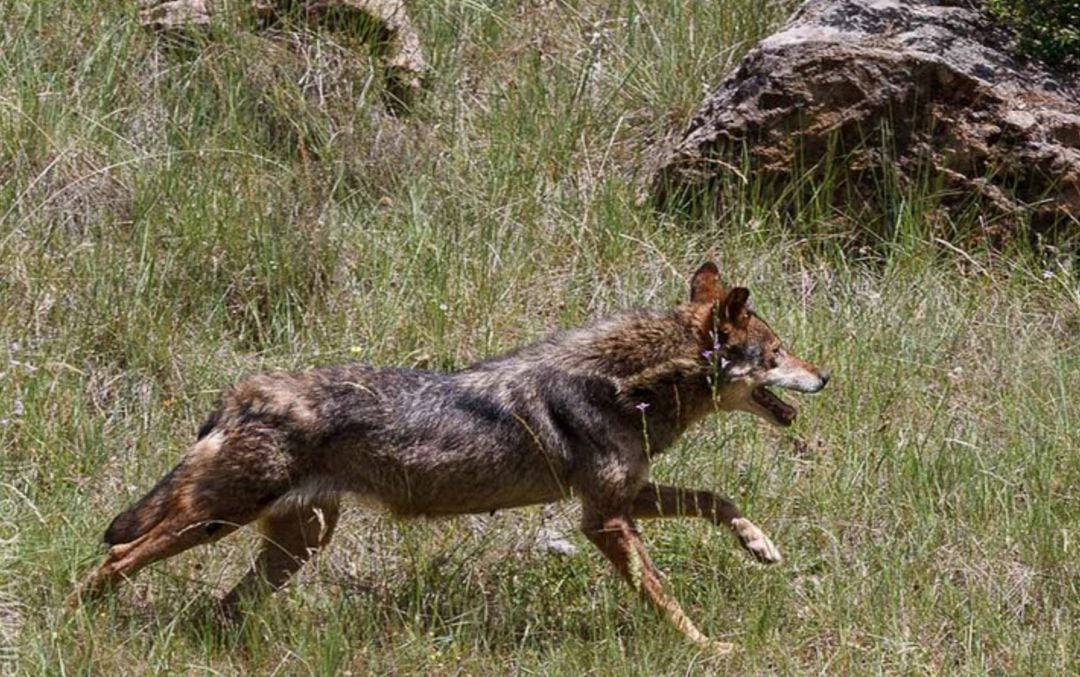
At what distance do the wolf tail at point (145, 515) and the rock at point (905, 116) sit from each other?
3.68 m

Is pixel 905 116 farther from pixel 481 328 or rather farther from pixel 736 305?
pixel 736 305

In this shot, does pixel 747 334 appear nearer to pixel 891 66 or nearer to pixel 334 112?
pixel 891 66

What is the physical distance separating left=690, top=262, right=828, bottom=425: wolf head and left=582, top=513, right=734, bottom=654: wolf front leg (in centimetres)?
67

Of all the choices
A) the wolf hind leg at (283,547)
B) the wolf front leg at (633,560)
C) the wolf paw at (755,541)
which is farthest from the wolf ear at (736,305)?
the wolf hind leg at (283,547)

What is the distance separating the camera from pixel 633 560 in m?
6.96

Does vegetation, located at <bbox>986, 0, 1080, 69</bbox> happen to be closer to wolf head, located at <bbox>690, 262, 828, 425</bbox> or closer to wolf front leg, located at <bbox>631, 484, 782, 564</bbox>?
wolf head, located at <bbox>690, 262, 828, 425</bbox>

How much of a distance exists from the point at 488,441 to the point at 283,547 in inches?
34.0

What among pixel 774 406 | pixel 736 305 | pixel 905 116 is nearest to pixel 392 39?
pixel 905 116

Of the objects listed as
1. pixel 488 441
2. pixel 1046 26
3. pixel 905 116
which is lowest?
pixel 488 441

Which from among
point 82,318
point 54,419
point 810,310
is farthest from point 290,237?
point 810,310

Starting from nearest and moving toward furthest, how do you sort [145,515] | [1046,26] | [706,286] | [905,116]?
[145,515] → [706,286] → [905,116] → [1046,26]

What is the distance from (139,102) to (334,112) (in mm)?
997

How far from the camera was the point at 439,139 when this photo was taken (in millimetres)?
10414

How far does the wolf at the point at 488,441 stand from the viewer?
22.5ft
